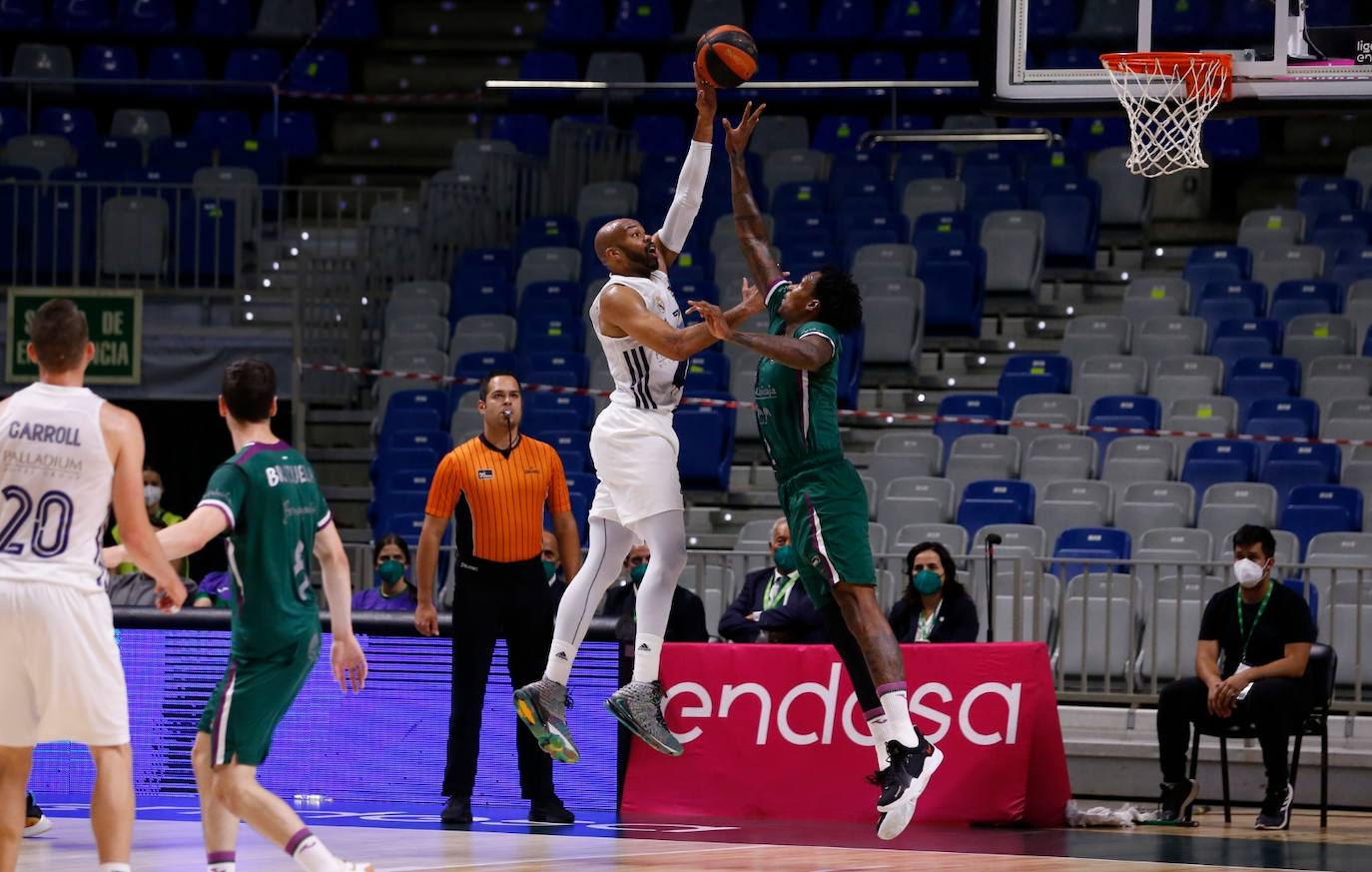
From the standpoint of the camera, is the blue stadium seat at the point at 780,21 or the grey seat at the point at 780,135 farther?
the blue stadium seat at the point at 780,21

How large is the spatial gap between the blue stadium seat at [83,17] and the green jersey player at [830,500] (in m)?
16.9

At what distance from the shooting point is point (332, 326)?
733 inches

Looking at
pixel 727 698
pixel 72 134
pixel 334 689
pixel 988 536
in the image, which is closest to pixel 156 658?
pixel 334 689

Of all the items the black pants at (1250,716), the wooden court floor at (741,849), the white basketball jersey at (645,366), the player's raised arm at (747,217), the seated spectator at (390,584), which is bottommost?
the wooden court floor at (741,849)

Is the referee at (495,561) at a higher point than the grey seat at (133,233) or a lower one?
lower

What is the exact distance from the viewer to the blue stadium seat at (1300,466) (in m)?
14.7

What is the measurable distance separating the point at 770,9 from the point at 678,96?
1.74m

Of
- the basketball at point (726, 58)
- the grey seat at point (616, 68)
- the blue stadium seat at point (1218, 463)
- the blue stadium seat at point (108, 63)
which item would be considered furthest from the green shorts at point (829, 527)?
the blue stadium seat at point (108, 63)

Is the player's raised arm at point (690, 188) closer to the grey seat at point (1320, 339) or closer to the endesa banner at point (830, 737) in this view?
the endesa banner at point (830, 737)

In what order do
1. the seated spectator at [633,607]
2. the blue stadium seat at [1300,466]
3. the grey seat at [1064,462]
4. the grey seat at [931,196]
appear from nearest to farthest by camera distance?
1. the seated spectator at [633,607]
2. the blue stadium seat at [1300,466]
3. the grey seat at [1064,462]
4. the grey seat at [931,196]

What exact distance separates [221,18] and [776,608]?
1469 centimetres

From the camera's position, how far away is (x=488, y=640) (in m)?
10.4

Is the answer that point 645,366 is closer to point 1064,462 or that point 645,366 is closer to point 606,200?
point 1064,462

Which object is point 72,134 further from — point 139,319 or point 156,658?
point 156,658
